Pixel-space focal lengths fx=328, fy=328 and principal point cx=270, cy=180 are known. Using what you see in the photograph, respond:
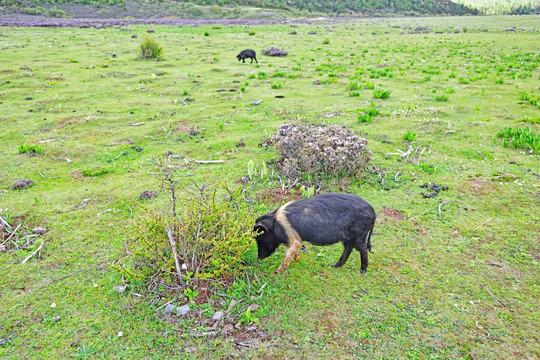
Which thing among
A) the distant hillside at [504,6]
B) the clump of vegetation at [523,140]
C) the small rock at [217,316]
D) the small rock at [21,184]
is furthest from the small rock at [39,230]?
the distant hillside at [504,6]

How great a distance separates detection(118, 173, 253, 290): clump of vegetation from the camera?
436cm

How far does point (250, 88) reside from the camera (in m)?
16.5

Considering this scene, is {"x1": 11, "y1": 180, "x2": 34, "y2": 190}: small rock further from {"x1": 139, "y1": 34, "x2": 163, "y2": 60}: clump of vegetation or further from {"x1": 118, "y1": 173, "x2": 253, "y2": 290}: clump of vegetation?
{"x1": 139, "y1": 34, "x2": 163, "y2": 60}: clump of vegetation

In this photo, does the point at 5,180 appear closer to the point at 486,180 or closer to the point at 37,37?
the point at 486,180

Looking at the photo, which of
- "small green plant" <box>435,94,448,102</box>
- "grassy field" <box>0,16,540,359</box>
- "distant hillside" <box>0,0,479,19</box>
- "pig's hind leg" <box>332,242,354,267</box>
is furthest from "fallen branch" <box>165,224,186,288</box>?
"distant hillside" <box>0,0,479,19</box>

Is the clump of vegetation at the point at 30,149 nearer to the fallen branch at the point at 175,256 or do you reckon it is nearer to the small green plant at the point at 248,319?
the fallen branch at the point at 175,256

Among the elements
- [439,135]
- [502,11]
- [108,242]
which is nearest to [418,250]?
[108,242]

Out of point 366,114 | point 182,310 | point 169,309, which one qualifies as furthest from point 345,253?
point 366,114

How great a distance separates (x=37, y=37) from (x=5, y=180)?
36.3 m

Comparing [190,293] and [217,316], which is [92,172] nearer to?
[190,293]

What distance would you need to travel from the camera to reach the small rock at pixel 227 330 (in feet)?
12.8

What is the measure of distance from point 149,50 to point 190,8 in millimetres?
66271

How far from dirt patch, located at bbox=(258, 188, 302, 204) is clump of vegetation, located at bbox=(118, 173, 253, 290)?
204cm

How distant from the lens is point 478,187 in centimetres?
725
